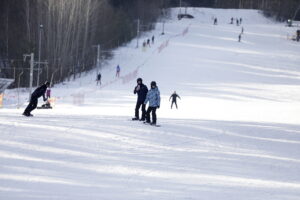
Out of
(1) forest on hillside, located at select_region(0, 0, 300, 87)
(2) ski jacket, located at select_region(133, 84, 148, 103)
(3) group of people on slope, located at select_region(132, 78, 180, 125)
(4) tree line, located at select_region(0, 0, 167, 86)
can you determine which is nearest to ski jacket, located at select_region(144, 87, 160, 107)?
(3) group of people on slope, located at select_region(132, 78, 180, 125)

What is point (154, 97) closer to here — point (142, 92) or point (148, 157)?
point (142, 92)

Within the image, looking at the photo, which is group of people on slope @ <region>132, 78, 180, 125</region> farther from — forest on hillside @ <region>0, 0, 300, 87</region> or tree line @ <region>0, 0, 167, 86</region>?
tree line @ <region>0, 0, 167, 86</region>

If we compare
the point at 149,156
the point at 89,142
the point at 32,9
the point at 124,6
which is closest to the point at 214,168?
the point at 149,156

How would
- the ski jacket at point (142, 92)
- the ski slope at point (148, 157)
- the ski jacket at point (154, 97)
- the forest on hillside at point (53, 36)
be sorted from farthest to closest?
the forest on hillside at point (53, 36) → the ski jacket at point (142, 92) → the ski jacket at point (154, 97) → the ski slope at point (148, 157)

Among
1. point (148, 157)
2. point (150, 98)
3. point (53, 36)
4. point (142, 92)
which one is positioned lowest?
point (148, 157)

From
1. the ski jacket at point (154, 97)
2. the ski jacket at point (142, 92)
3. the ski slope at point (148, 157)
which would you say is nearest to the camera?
the ski slope at point (148, 157)

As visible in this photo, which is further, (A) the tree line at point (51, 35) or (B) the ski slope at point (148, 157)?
(A) the tree line at point (51, 35)

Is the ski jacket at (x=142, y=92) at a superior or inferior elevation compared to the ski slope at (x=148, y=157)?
superior

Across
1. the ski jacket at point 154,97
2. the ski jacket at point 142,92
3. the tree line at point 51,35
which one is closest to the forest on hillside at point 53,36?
the tree line at point 51,35

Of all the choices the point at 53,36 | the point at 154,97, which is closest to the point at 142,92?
the point at 154,97

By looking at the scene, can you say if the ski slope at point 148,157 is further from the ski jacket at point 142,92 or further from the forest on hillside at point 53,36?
the forest on hillside at point 53,36

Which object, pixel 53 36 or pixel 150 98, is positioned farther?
pixel 53 36

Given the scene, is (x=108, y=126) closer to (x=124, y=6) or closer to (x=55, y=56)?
(x=55, y=56)

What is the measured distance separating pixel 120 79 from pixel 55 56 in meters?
8.29
